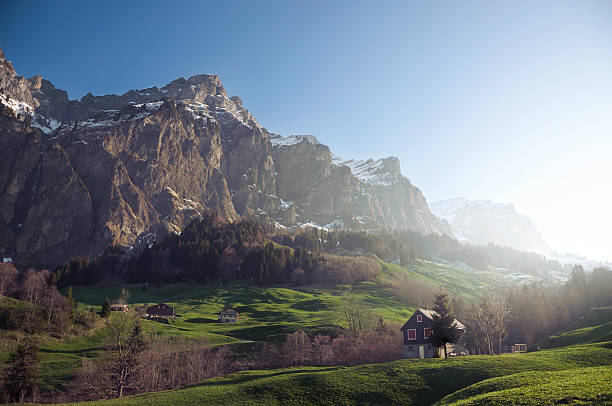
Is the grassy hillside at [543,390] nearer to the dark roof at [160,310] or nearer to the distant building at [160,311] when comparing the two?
the distant building at [160,311]

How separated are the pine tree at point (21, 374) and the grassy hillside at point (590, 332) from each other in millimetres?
115141

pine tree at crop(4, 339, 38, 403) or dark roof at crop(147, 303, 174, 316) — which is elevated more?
dark roof at crop(147, 303, 174, 316)

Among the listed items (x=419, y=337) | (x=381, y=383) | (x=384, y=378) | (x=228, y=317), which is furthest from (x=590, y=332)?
(x=228, y=317)

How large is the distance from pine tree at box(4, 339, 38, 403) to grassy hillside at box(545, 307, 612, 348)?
378ft

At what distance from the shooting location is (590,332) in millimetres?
103375

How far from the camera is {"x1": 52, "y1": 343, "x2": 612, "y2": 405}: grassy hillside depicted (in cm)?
5488

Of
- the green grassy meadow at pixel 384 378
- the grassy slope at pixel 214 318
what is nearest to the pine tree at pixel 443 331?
the green grassy meadow at pixel 384 378

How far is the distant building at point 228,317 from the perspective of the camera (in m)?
152

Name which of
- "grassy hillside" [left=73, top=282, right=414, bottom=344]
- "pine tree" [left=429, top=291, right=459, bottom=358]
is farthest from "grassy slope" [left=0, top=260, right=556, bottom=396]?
"pine tree" [left=429, top=291, right=459, bottom=358]

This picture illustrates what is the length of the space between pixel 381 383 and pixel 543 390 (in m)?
24.2

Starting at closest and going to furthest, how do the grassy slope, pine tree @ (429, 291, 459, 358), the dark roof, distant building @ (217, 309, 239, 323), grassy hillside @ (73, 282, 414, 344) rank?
pine tree @ (429, 291, 459, 358) → the grassy slope → grassy hillside @ (73, 282, 414, 344) → the dark roof → distant building @ (217, 309, 239, 323)

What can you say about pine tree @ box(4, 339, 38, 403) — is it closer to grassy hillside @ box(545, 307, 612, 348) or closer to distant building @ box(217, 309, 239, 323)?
distant building @ box(217, 309, 239, 323)

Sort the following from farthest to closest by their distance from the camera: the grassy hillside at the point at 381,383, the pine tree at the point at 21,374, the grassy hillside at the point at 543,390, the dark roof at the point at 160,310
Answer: the dark roof at the point at 160,310
the pine tree at the point at 21,374
the grassy hillside at the point at 381,383
the grassy hillside at the point at 543,390

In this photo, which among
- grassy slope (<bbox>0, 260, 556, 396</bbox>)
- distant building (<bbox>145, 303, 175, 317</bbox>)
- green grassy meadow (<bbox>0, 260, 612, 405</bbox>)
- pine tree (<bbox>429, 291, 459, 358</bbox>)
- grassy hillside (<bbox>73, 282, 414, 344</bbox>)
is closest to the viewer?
green grassy meadow (<bbox>0, 260, 612, 405</bbox>)
